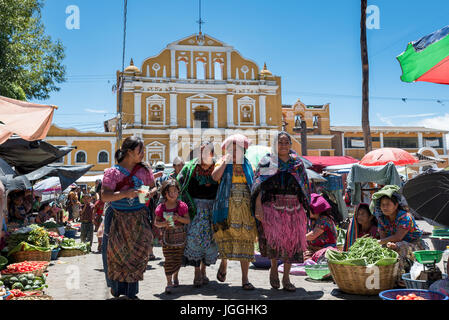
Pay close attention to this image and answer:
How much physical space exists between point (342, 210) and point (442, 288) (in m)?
7.29

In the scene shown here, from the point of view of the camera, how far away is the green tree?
12086 millimetres

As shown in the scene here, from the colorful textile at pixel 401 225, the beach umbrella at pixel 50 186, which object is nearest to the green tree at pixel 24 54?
the beach umbrella at pixel 50 186

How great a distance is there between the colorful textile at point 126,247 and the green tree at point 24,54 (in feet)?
31.6

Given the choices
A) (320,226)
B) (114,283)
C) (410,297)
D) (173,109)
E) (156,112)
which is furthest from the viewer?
(156,112)

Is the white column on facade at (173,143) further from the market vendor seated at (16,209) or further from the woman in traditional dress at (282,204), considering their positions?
the woman in traditional dress at (282,204)

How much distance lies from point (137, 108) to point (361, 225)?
3194 centimetres

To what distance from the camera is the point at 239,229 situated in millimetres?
4730

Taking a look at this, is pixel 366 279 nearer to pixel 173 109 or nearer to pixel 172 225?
pixel 172 225

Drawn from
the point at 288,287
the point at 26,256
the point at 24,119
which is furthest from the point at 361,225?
the point at 26,256

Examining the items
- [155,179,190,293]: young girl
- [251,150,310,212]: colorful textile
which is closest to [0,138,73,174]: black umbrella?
[155,179,190,293]: young girl

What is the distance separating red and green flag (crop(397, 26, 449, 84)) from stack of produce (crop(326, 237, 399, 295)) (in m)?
1.83

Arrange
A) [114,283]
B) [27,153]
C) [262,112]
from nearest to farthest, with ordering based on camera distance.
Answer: [114,283] < [27,153] < [262,112]

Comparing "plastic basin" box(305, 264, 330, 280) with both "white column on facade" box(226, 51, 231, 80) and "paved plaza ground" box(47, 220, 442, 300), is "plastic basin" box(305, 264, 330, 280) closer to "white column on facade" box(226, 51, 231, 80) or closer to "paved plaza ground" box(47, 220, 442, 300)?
"paved plaza ground" box(47, 220, 442, 300)

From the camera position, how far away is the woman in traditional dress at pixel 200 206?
4883 mm
